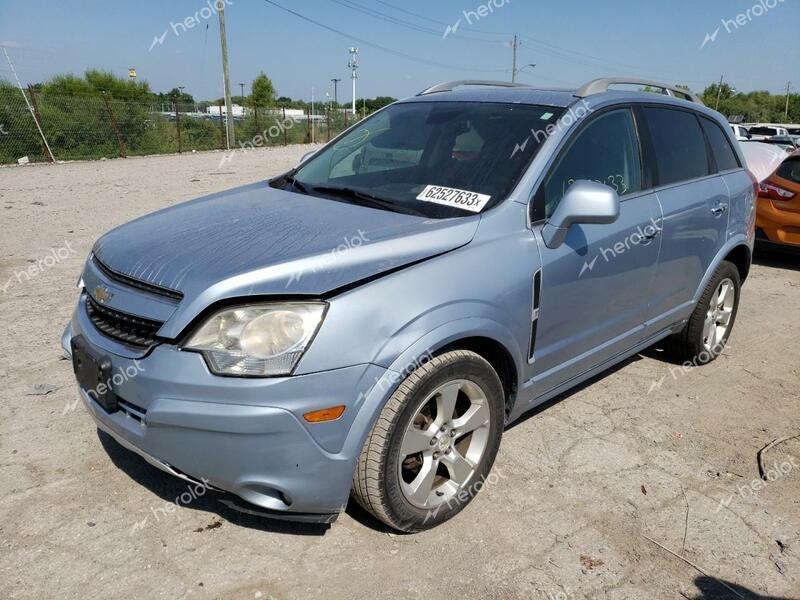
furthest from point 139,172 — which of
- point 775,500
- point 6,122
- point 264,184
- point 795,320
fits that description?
point 775,500

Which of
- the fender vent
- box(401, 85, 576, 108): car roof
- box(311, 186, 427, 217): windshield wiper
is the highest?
box(401, 85, 576, 108): car roof

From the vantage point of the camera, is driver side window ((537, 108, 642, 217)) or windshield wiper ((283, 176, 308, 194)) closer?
driver side window ((537, 108, 642, 217))

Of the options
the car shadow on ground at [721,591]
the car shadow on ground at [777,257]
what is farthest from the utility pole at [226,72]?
the car shadow on ground at [721,591]

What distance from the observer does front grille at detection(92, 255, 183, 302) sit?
2.25 meters

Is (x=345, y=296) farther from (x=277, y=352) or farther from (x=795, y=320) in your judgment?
(x=795, y=320)

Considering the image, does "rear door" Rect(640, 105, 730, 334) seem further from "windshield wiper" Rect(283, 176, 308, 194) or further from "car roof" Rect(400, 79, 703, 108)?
"windshield wiper" Rect(283, 176, 308, 194)

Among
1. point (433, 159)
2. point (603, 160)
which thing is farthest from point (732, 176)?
point (433, 159)

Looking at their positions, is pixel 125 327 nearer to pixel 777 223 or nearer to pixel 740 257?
pixel 740 257

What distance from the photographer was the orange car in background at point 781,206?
289 inches

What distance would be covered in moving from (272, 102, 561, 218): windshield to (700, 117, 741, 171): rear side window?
180 cm

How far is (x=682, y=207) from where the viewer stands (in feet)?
12.4

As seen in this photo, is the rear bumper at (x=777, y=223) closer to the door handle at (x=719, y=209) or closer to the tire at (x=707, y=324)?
the tire at (x=707, y=324)

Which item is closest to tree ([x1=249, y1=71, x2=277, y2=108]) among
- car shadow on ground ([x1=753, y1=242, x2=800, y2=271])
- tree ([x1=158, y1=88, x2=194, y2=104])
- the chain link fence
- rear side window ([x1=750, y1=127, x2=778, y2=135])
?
tree ([x1=158, y1=88, x2=194, y2=104])

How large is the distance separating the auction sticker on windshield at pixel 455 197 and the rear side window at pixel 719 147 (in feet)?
7.76
